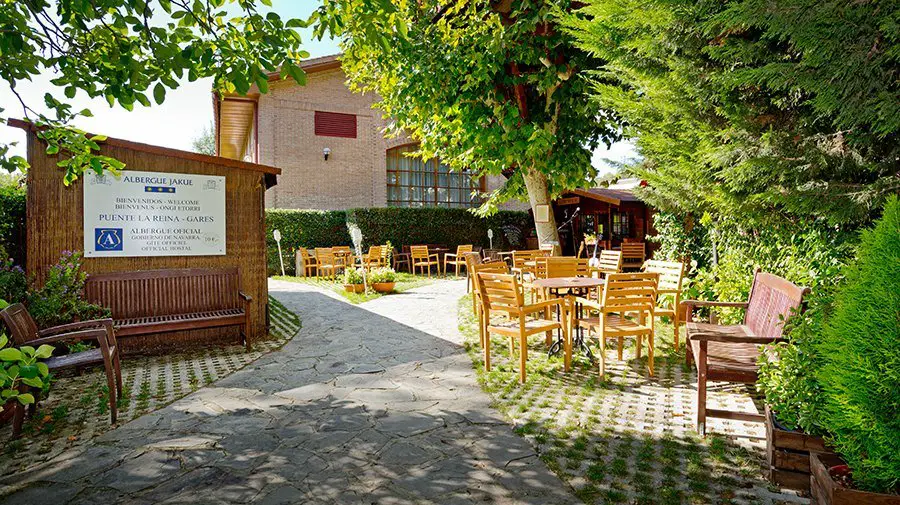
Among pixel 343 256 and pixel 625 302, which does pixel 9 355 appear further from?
pixel 343 256

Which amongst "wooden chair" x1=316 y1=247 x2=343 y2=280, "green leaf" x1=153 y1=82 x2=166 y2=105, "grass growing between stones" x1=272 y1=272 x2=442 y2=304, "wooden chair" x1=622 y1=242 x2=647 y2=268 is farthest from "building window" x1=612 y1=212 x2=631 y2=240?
"green leaf" x1=153 y1=82 x2=166 y2=105

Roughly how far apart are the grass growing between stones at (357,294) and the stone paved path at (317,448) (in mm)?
5476

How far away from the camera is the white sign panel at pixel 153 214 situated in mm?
6125

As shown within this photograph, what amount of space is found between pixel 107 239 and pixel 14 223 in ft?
3.00

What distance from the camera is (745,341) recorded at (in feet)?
11.6

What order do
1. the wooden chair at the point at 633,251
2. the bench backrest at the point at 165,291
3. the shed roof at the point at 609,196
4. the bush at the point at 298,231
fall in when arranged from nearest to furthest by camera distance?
the bench backrest at the point at 165,291
the wooden chair at the point at 633,251
the bush at the point at 298,231
the shed roof at the point at 609,196

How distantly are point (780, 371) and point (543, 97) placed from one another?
7.89m

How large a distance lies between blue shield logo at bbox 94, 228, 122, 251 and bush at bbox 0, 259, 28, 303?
79 centimetres

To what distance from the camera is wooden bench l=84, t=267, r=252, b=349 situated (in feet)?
20.0

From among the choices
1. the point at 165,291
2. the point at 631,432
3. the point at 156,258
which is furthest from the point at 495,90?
the point at 631,432

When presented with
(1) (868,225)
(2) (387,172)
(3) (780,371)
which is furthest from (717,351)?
(2) (387,172)

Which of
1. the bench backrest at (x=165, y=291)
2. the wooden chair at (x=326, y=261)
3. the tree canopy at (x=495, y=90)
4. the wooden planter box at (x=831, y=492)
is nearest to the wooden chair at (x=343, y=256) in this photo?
the wooden chair at (x=326, y=261)

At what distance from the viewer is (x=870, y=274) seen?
7.19 ft

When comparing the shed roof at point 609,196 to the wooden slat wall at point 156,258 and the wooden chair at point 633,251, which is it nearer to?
the wooden chair at point 633,251
